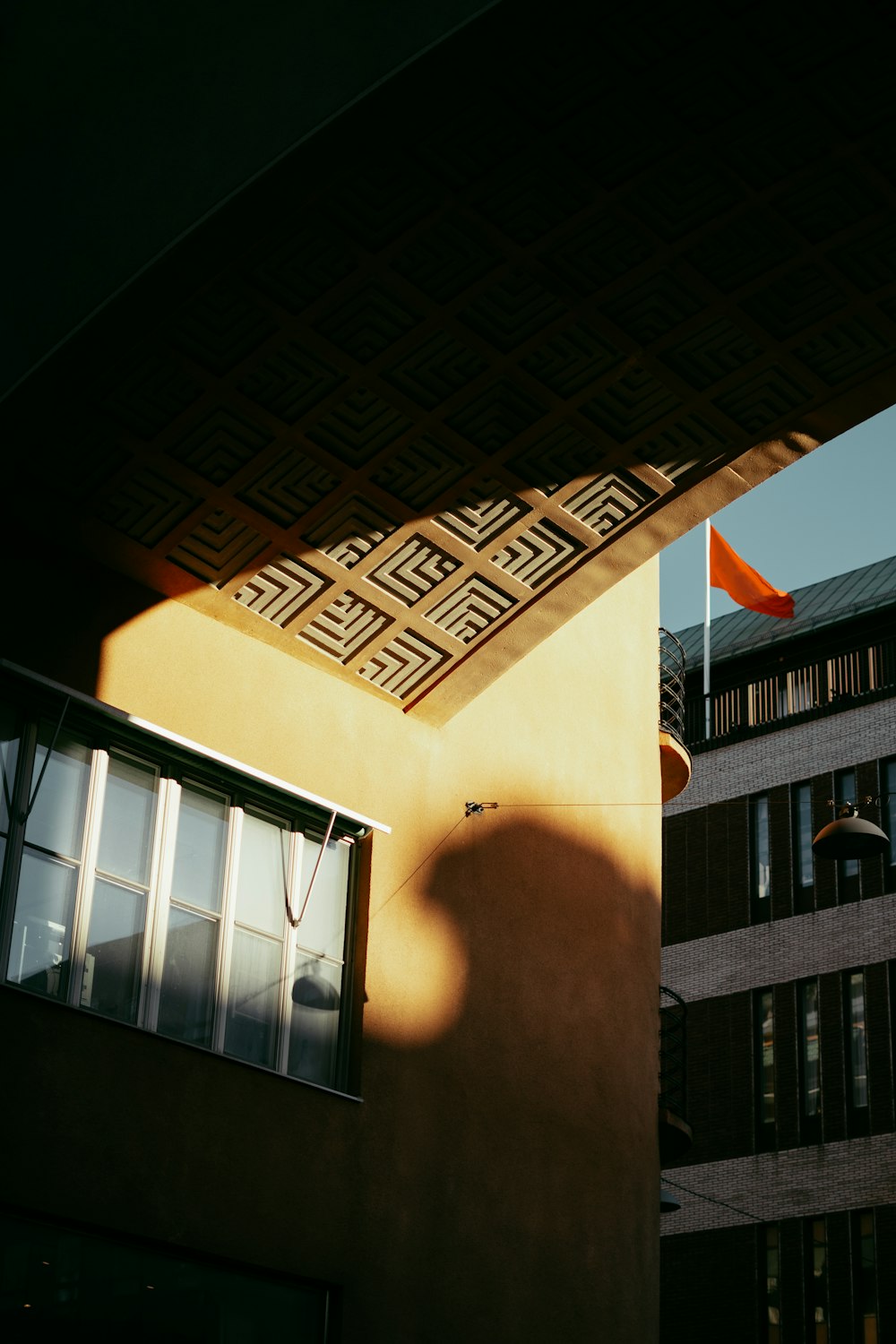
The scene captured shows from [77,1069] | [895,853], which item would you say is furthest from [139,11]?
[895,853]

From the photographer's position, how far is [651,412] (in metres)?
13.0

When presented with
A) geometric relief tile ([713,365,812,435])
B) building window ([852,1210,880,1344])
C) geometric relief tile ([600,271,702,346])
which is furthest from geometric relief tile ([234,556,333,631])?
building window ([852,1210,880,1344])

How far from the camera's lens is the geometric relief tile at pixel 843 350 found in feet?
41.2

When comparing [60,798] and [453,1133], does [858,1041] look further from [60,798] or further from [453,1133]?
[60,798]

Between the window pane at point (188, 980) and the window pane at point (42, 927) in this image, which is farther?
the window pane at point (188, 980)

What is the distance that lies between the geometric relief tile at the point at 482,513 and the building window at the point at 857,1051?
944 inches

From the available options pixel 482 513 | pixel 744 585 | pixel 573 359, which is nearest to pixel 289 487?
pixel 482 513

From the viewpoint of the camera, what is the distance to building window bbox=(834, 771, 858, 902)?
1436 inches

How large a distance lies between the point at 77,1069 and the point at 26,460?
4150 mm

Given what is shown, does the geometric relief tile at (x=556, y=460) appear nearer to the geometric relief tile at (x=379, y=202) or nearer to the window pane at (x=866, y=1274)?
the geometric relief tile at (x=379, y=202)

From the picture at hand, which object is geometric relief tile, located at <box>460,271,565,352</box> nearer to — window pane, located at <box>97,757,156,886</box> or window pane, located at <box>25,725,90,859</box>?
window pane, located at <box>97,757,156,886</box>

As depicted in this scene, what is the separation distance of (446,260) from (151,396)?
88.3 inches

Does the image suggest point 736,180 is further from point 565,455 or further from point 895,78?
point 565,455

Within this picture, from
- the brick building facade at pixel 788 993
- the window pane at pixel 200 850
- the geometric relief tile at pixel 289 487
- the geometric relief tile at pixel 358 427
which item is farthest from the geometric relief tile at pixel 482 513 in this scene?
the brick building facade at pixel 788 993
